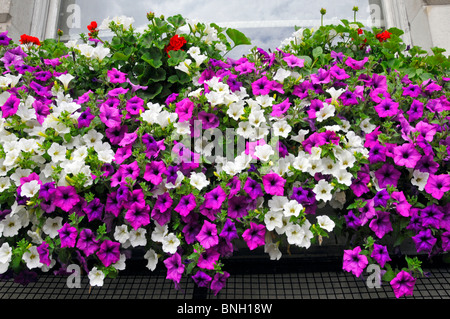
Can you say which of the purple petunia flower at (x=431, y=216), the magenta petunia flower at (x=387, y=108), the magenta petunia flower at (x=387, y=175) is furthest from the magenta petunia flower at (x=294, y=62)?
the purple petunia flower at (x=431, y=216)

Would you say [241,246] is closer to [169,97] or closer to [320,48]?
[169,97]

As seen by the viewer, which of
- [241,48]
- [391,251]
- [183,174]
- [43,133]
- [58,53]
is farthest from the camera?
[241,48]

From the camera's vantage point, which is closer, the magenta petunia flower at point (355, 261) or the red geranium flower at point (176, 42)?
the magenta petunia flower at point (355, 261)

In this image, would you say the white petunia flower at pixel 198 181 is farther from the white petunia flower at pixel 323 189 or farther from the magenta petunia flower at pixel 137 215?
the white petunia flower at pixel 323 189

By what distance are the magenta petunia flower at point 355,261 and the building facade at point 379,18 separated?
1.75m

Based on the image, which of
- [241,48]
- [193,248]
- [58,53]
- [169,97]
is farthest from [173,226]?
[241,48]

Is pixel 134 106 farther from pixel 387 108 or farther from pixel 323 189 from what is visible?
→ pixel 387 108

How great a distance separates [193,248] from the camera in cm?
151

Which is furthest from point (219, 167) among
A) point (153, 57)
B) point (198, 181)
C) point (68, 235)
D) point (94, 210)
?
point (153, 57)

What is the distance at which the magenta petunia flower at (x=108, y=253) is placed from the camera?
4.77ft

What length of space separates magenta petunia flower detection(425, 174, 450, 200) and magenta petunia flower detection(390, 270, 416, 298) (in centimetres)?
32

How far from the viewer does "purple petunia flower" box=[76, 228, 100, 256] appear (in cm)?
144

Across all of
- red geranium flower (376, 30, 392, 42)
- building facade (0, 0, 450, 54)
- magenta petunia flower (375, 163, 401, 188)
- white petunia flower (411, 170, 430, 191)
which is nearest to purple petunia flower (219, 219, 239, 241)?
magenta petunia flower (375, 163, 401, 188)
